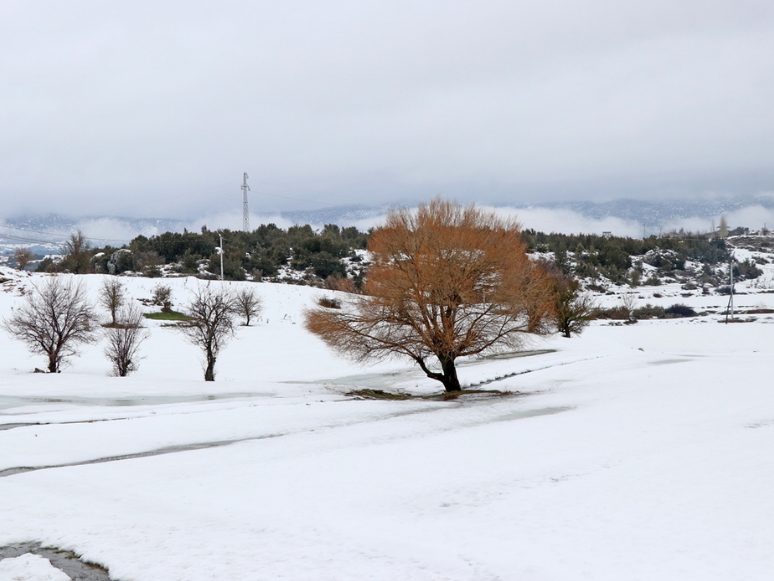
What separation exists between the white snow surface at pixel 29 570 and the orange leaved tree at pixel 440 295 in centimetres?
1752

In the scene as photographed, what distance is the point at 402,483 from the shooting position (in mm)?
12109

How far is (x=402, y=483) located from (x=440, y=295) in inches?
515

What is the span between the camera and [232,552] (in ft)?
27.1

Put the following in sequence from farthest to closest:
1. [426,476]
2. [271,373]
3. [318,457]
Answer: [271,373] < [318,457] < [426,476]

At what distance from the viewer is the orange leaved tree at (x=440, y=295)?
81.5 ft

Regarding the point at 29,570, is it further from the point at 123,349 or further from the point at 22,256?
the point at 22,256

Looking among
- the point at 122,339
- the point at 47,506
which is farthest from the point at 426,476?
the point at 122,339

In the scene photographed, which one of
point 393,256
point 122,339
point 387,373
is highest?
point 393,256

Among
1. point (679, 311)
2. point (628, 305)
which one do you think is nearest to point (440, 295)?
point (628, 305)

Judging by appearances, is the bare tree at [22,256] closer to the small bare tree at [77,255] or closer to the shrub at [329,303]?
the small bare tree at [77,255]

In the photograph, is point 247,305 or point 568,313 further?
point 247,305

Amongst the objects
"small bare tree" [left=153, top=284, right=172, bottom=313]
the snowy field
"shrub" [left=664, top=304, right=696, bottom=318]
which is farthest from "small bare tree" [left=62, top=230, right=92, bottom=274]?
"shrub" [left=664, top=304, right=696, bottom=318]

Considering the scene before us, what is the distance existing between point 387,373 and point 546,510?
3021 centimetres

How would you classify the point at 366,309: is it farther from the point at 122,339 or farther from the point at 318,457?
the point at 122,339
